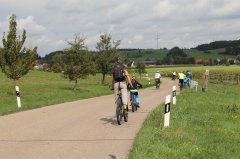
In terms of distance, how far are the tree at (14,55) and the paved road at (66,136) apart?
47.3 feet

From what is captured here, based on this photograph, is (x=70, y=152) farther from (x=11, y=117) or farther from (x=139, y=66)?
(x=139, y=66)

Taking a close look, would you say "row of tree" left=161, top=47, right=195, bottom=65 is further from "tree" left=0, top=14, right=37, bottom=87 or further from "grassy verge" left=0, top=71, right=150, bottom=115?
"tree" left=0, top=14, right=37, bottom=87

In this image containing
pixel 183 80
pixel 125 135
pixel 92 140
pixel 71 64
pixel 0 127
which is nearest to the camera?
pixel 92 140

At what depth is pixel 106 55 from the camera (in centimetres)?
5031

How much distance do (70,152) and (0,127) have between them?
449 centimetres

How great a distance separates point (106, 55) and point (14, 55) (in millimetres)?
21406

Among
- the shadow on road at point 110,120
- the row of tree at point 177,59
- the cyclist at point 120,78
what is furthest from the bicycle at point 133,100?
the row of tree at point 177,59

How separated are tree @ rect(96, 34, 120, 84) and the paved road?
1346 inches

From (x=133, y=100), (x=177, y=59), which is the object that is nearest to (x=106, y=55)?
(x=133, y=100)

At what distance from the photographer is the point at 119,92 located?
43.4ft

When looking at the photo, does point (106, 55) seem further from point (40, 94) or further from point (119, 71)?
point (119, 71)

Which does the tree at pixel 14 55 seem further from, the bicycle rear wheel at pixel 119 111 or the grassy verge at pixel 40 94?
the bicycle rear wheel at pixel 119 111

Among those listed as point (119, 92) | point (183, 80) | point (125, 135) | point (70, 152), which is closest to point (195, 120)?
point (119, 92)

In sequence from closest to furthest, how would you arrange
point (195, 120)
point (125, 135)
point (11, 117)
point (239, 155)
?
point (239, 155), point (125, 135), point (195, 120), point (11, 117)
